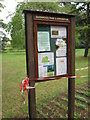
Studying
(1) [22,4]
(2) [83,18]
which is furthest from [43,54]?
(2) [83,18]

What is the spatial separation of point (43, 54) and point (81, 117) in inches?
56.6

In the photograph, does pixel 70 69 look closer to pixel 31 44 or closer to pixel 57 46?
pixel 57 46

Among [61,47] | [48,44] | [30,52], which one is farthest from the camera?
[61,47]

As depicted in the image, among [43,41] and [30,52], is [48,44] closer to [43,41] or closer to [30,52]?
[43,41]

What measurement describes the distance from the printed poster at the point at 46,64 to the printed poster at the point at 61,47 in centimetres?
11

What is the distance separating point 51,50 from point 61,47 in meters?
0.17

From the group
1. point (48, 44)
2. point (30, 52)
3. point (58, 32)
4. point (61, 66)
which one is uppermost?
point (58, 32)

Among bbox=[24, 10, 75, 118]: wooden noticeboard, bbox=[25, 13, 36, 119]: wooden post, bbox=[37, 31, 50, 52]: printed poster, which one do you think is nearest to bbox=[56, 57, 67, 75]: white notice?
bbox=[24, 10, 75, 118]: wooden noticeboard

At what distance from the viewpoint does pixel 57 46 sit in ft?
6.23

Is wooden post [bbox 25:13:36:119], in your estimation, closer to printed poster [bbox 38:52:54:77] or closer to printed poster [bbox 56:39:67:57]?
printed poster [bbox 38:52:54:77]

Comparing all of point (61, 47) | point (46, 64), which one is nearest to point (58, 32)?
point (61, 47)

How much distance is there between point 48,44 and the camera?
1815 millimetres

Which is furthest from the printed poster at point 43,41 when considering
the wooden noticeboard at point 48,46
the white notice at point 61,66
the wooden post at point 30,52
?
the white notice at point 61,66

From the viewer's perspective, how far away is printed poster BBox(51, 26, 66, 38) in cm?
184
